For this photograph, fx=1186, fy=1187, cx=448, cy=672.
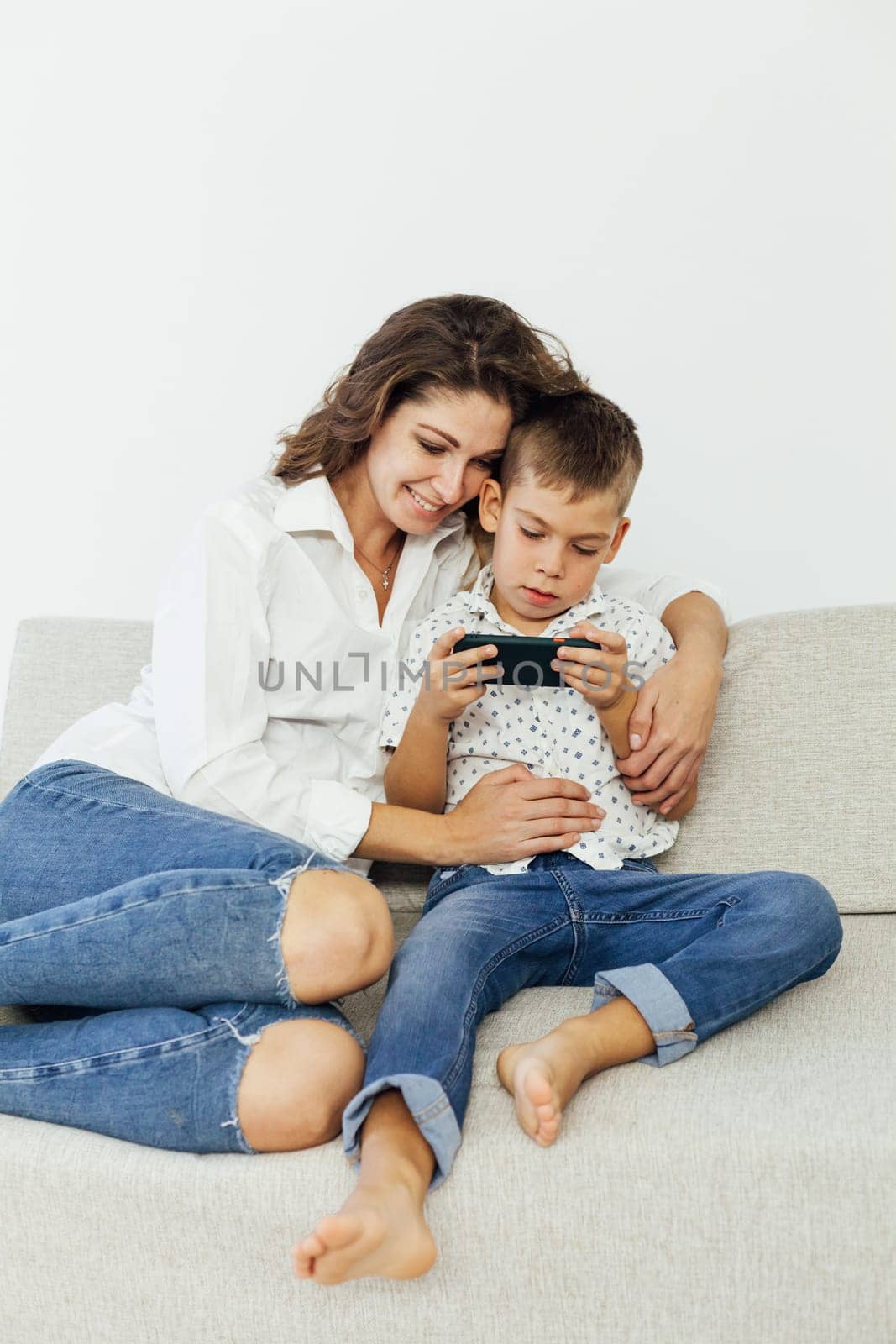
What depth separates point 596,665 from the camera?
67.1 inches

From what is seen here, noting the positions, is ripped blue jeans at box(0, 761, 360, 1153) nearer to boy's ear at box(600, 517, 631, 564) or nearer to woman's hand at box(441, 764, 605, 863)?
woman's hand at box(441, 764, 605, 863)

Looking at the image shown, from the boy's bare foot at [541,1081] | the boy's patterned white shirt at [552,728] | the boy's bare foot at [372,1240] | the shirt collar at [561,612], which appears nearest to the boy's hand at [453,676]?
the boy's patterned white shirt at [552,728]

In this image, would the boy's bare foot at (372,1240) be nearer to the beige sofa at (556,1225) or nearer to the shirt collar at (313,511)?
the beige sofa at (556,1225)

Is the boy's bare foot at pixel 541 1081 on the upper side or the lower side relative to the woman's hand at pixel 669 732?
lower

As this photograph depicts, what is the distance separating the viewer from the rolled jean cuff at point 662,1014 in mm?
1360

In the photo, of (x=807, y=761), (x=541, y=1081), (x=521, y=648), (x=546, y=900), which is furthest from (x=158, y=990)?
(x=807, y=761)

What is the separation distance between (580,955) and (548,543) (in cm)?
61

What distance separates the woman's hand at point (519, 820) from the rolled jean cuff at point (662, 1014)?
334 mm

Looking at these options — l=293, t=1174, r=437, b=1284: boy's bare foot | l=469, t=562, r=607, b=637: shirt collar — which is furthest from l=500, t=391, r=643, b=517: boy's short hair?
l=293, t=1174, r=437, b=1284: boy's bare foot

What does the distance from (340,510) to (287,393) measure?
806 millimetres

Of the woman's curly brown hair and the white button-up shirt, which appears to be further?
the woman's curly brown hair

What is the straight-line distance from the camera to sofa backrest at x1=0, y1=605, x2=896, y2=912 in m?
1.89

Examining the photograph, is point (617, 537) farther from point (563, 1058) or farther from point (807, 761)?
point (563, 1058)

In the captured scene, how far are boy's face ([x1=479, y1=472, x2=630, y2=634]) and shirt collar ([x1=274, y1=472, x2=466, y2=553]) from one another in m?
0.25
